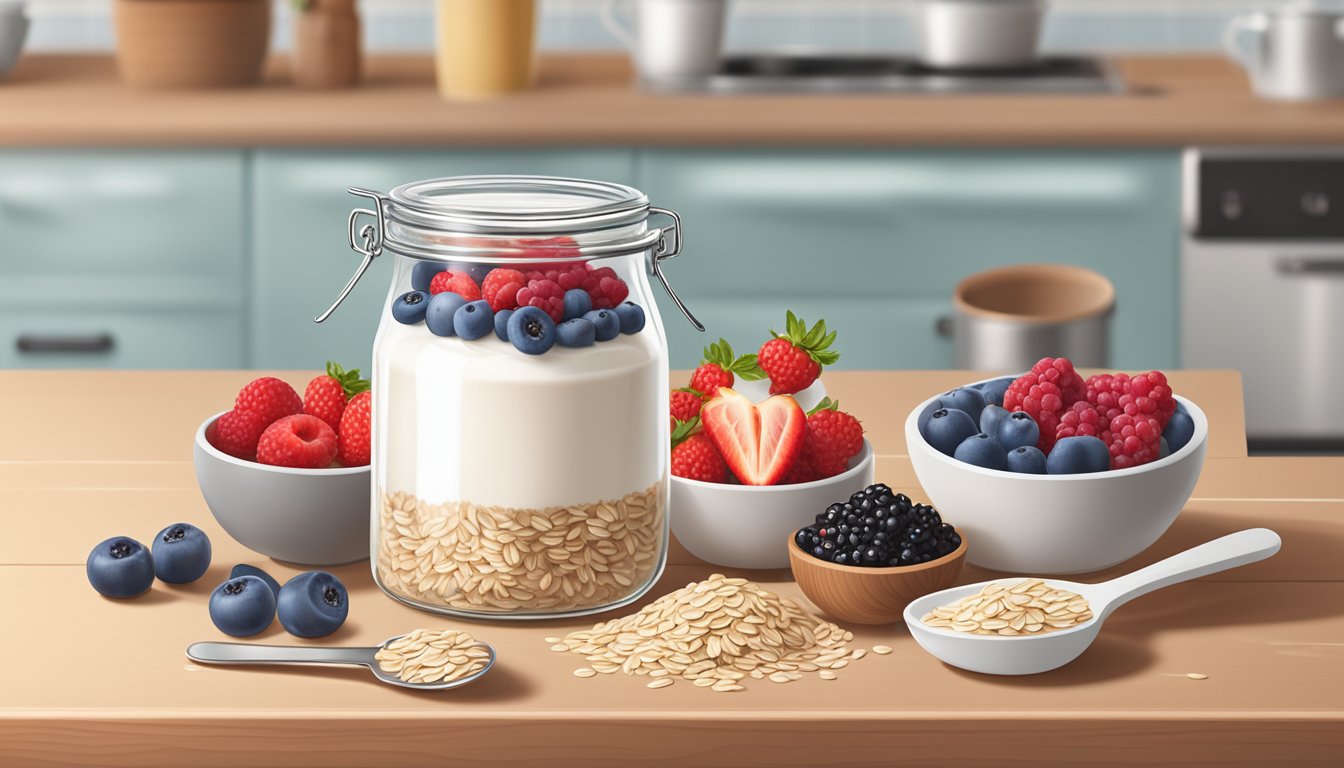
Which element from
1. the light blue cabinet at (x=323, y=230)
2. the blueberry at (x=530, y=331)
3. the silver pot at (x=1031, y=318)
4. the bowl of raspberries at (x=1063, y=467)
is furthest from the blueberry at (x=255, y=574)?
the light blue cabinet at (x=323, y=230)

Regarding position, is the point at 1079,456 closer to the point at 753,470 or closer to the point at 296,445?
the point at 753,470

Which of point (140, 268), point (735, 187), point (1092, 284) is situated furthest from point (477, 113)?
point (1092, 284)

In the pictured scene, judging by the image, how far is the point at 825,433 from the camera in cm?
117

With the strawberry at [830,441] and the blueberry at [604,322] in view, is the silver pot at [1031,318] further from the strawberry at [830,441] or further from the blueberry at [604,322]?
the blueberry at [604,322]

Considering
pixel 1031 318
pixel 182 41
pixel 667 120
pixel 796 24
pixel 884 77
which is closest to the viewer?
pixel 1031 318

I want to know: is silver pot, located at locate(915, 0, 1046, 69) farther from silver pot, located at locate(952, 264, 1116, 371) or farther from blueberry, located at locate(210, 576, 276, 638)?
blueberry, located at locate(210, 576, 276, 638)

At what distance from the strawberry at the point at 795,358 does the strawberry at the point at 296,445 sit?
327mm

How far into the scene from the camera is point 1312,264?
2.71 m

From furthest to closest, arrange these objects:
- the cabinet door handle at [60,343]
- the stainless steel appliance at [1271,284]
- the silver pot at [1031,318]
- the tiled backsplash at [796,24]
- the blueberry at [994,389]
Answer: the tiled backsplash at [796,24]
the cabinet door handle at [60,343]
the stainless steel appliance at [1271,284]
the silver pot at [1031,318]
the blueberry at [994,389]

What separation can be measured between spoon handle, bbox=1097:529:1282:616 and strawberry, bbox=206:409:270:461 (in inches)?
22.8

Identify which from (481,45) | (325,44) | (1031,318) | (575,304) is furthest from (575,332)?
(325,44)

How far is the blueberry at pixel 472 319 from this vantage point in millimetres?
1026

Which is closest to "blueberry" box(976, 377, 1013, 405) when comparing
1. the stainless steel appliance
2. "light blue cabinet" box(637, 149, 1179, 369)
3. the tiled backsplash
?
"light blue cabinet" box(637, 149, 1179, 369)

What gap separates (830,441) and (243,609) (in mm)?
408
